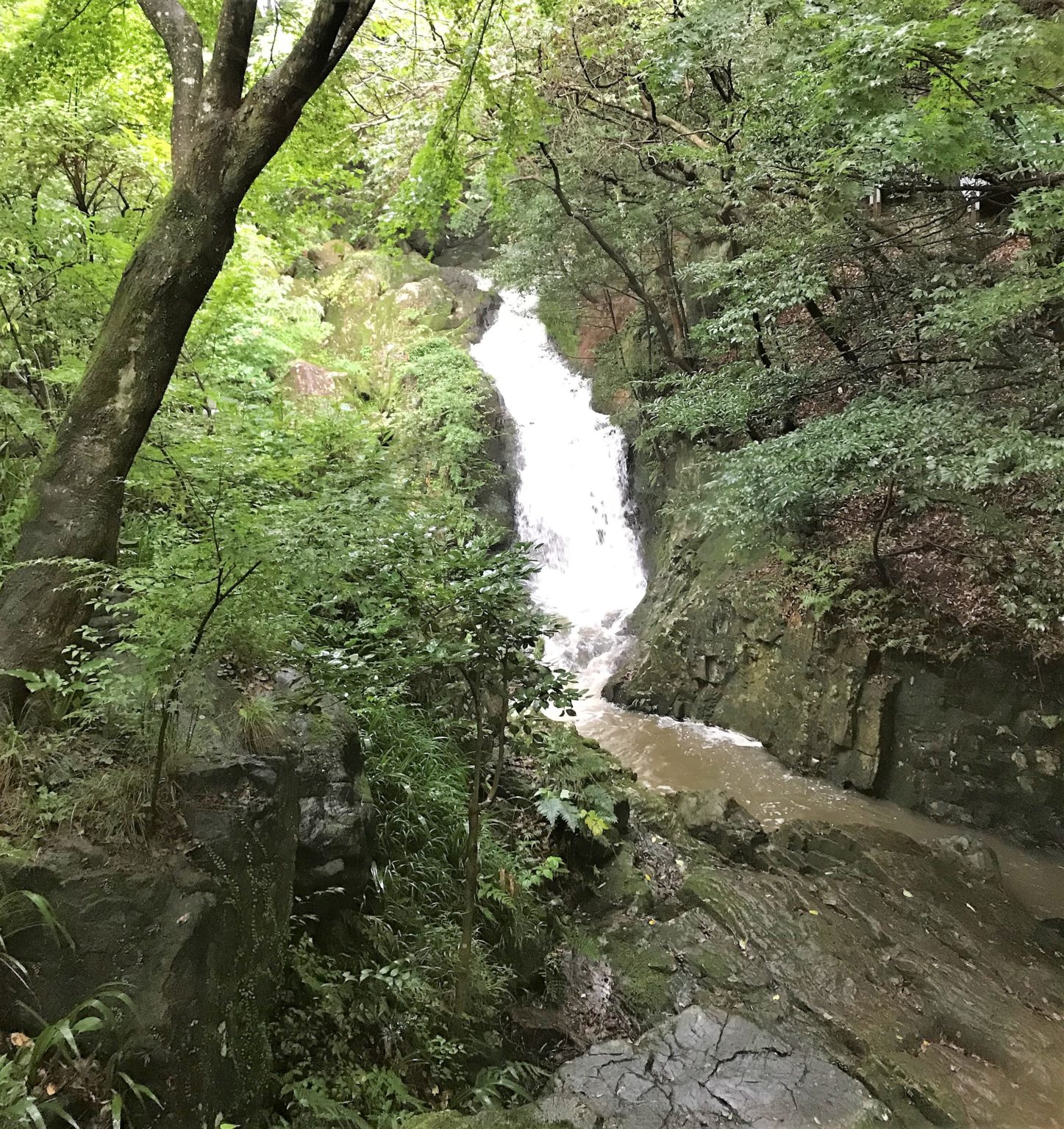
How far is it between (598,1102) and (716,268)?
8089 mm

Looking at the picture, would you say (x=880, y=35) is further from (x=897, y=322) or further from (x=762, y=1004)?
(x=762, y=1004)

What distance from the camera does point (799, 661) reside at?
8.34 meters

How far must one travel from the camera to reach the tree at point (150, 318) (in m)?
2.64

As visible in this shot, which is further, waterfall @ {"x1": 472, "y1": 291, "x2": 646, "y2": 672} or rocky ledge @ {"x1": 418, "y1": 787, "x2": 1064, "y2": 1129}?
waterfall @ {"x1": 472, "y1": 291, "x2": 646, "y2": 672}

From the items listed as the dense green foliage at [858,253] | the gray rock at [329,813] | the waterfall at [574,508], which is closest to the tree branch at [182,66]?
the gray rock at [329,813]

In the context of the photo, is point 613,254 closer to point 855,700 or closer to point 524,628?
point 855,700

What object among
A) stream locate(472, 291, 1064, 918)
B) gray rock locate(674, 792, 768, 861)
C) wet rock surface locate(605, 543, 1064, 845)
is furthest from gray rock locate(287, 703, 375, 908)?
wet rock surface locate(605, 543, 1064, 845)

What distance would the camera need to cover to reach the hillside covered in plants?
2500 mm

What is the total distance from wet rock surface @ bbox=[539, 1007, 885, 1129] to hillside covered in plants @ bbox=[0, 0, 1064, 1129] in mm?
25

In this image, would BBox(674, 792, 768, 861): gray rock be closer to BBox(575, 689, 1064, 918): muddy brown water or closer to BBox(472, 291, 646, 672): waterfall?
BBox(575, 689, 1064, 918): muddy brown water

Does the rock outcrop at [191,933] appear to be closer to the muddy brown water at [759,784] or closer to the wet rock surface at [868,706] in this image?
the muddy brown water at [759,784]

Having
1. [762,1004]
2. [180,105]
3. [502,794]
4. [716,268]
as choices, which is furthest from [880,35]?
[762,1004]

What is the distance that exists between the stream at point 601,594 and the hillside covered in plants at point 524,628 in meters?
0.14

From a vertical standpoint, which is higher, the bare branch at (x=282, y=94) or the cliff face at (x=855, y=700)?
the bare branch at (x=282, y=94)
